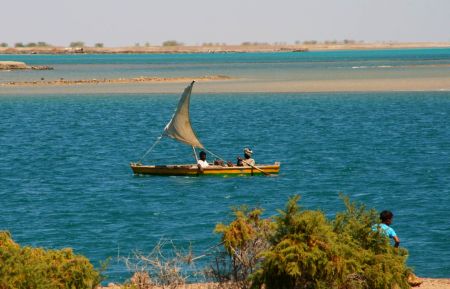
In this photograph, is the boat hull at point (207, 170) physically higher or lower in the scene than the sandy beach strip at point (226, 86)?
higher

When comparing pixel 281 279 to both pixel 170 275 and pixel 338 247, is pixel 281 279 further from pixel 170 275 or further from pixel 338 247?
pixel 170 275

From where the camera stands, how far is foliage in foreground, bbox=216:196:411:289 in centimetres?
1466

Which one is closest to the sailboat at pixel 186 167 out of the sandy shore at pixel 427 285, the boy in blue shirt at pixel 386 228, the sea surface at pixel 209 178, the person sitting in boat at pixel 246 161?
the person sitting in boat at pixel 246 161

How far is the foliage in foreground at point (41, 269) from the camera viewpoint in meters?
14.3

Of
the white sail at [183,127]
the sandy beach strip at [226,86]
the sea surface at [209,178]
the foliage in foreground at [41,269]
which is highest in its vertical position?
the foliage in foreground at [41,269]

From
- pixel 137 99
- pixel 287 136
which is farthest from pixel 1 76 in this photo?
pixel 287 136

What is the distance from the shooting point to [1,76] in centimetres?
12356

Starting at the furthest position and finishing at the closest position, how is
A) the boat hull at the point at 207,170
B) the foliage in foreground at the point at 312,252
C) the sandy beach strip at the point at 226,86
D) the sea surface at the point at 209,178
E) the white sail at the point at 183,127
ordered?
the sandy beach strip at the point at 226,86 < the white sail at the point at 183,127 < the boat hull at the point at 207,170 < the sea surface at the point at 209,178 < the foliage in foreground at the point at 312,252

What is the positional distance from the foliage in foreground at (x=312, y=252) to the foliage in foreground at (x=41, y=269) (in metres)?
2.47

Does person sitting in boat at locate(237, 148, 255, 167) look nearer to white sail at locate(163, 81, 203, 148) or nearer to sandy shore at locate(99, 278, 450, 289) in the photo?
white sail at locate(163, 81, 203, 148)

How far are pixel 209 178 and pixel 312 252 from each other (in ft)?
79.4

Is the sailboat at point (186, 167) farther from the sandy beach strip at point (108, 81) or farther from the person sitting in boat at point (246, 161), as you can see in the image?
the sandy beach strip at point (108, 81)

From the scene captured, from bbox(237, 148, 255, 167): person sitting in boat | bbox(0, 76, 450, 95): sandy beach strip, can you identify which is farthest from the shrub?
bbox(0, 76, 450, 95): sandy beach strip

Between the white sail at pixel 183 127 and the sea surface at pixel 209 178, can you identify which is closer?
the sea surface at pixel 209 178
